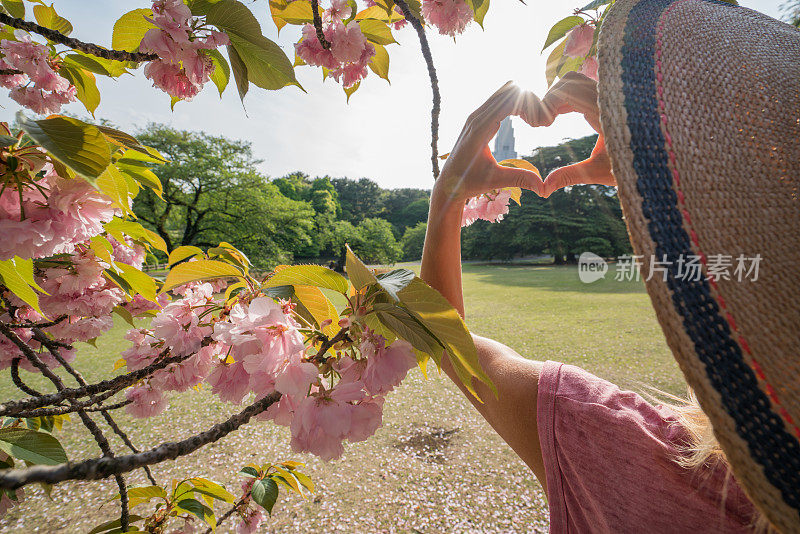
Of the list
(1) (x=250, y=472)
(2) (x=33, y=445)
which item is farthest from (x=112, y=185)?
(1) (x=250, y=472)

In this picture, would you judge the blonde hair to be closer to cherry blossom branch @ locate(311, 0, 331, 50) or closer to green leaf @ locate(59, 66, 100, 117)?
cherry blossom branch @ locate(311, 0, 331, 50)

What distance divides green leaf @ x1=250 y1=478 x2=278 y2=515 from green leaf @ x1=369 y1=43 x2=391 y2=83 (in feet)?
3.68

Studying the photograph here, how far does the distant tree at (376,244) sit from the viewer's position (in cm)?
1608

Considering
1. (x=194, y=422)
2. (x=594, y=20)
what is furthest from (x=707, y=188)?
(x=194, y=422)

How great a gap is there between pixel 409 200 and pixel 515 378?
27170mm

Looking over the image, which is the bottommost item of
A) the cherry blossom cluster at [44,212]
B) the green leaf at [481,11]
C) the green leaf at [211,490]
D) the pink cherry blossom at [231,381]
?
the green leaf at [211,490]

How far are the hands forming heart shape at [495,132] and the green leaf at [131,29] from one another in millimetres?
580

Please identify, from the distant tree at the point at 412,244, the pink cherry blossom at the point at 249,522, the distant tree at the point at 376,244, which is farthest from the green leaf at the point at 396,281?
the distant tree at the point at 412,244

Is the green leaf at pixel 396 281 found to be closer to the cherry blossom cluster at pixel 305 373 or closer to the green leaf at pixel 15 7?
the cherry blossom cluster at pixel 305 373

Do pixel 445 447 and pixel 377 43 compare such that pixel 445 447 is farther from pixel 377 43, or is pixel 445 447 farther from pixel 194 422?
pixel 377 43

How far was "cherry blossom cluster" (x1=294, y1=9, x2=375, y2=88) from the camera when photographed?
0.70 m

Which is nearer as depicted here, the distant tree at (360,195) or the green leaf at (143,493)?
the green leaf at (143,493)

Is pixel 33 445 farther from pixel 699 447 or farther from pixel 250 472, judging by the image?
pixel 699 447

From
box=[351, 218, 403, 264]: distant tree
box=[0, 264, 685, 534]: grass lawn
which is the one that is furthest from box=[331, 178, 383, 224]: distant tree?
box=[0, 264, 685, 534]: grass lawn
